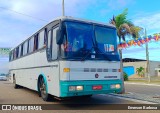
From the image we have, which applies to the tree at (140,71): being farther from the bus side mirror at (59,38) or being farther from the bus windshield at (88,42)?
the bus side mirror at (59,38)

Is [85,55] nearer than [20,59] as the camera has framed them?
Yes

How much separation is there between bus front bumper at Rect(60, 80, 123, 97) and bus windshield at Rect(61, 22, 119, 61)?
891 millimetres

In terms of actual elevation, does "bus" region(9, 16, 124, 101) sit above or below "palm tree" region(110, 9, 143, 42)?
below

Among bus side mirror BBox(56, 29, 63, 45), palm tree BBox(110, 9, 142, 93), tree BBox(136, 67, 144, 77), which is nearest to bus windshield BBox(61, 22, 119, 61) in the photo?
bus side mirror BBox(56, 29, 63, 45)

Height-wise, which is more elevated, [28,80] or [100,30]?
[100,30]

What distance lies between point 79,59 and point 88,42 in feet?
2.51

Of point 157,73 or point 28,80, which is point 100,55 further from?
point 157,73

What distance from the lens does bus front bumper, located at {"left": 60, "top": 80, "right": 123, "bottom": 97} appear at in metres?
9.86

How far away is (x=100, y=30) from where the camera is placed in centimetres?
1100

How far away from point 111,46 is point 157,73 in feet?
159

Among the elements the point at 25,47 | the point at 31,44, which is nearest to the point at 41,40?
the point at 31,44

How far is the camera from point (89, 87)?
1029 cm

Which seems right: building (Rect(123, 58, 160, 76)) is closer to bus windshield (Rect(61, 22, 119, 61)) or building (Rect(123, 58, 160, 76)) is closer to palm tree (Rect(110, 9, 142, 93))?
palm tree (Rect(110, 9, 142, 93))

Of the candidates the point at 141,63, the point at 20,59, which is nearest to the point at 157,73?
the point at 141,63
